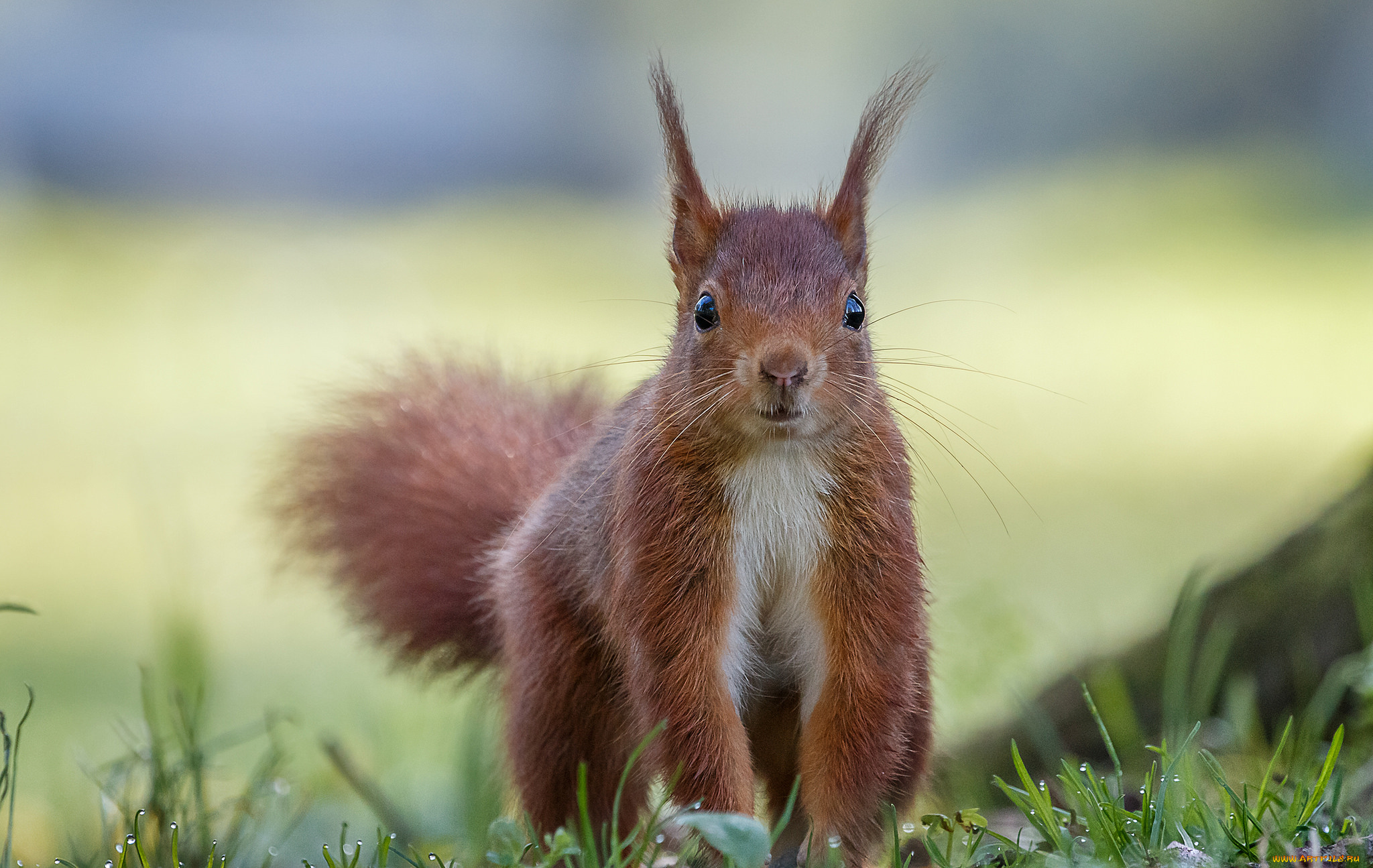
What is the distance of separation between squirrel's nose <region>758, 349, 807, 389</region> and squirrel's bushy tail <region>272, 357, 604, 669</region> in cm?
89

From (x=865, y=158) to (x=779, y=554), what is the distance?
0.64 meters

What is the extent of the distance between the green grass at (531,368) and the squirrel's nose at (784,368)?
0.56 metres

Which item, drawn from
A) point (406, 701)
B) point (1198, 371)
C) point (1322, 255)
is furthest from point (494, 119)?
point (1322, 255)

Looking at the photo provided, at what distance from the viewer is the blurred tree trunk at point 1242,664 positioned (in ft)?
8.57

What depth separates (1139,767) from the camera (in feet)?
8.85

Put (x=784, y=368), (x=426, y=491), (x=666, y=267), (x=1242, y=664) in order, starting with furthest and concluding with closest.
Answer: (x=666, y=267) < (x=1242, y=664) < (x=426, y=491) < (x=784, y=368)

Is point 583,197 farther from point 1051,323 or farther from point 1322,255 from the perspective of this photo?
point 1322,255

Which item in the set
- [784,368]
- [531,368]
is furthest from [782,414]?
[531,368]

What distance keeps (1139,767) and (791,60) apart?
338 centimetres

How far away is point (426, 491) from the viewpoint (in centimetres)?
249

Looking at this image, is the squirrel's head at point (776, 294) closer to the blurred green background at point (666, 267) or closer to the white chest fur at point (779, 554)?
the white chest fur at point (779, 554)

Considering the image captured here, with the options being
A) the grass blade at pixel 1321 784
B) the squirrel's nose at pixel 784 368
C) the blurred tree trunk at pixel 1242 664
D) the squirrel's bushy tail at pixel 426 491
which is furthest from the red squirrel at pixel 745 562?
the blurred tree trunk at pixel 1242 664

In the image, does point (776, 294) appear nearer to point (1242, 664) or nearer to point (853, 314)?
point (853, 314)

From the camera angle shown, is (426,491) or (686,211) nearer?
(686,211)
